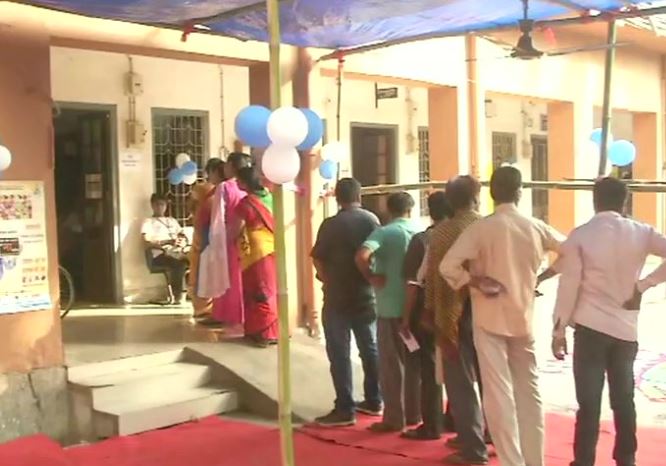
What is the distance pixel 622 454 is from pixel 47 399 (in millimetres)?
3653

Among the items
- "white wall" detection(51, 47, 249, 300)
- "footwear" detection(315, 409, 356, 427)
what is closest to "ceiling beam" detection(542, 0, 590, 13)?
"footwear" detection(315, 409, 356, 427)

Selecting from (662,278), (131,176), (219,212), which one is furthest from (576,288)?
(131,176)

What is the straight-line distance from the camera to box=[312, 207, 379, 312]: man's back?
568 centimetres

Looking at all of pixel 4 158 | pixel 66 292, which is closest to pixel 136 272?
pixel 66 292

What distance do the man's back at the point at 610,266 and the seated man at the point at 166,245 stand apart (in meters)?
5.87

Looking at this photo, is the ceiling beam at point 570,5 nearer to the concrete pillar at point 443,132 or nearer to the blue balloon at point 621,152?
the blue balloon at point 621,152

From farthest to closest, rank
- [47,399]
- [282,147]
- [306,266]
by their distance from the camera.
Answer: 1. [306,266]
2. [47,399]
3. [282,147]

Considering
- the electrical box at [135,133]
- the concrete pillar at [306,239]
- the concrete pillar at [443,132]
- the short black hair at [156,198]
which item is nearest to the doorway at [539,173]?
the concrete pillar at [443,132]

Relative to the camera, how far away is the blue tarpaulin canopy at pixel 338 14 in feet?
19.0

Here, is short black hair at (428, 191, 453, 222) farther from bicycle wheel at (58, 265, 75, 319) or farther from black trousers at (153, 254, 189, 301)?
black trousers at (153, 254, 189, 301)

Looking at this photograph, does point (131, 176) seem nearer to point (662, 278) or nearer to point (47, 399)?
point (47, 399)

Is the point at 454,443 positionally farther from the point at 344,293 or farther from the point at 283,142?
the point at 283,142

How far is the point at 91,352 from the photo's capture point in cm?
662

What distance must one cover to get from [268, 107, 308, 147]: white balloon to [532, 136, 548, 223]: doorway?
12.4 meters
